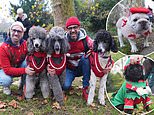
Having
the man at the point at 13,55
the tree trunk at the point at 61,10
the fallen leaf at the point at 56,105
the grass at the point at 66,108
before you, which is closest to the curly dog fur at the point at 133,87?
the grass at the point at 66,108

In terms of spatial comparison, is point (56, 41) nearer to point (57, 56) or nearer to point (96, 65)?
point (57, 56)

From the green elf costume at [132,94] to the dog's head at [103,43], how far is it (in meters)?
0.43

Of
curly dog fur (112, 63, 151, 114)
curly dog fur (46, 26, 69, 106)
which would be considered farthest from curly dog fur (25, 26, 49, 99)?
curly dog fur (112, 63, 151, 114)

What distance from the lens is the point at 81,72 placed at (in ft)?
16.5

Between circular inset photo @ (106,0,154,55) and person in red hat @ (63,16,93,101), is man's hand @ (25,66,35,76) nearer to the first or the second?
person in red hat @ (63,16,93,101)

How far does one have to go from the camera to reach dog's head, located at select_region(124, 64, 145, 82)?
3688 mm

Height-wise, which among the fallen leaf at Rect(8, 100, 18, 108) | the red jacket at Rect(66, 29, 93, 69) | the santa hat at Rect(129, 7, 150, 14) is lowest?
the fallen leaf at Rect(8, 100, 18, 108)

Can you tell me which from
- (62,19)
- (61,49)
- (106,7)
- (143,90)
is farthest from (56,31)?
(106,7)

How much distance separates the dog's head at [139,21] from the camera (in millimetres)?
3150

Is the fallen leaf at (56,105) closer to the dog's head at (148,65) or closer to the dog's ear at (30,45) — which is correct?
the dog's ear at (30,45)

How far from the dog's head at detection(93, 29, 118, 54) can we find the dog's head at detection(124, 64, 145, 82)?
355 mm

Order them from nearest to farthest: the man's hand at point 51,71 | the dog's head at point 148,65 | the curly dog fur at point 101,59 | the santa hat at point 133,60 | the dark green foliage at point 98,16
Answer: the santa hat at point 133,60, the dog's head at point 148,65, the curly dog fur at point 101,59, the man's hand at point 51,71, the dark green foliage at point 98,16

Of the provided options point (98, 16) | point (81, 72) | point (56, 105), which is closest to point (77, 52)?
point (81, 72)

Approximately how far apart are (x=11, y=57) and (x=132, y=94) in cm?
213
